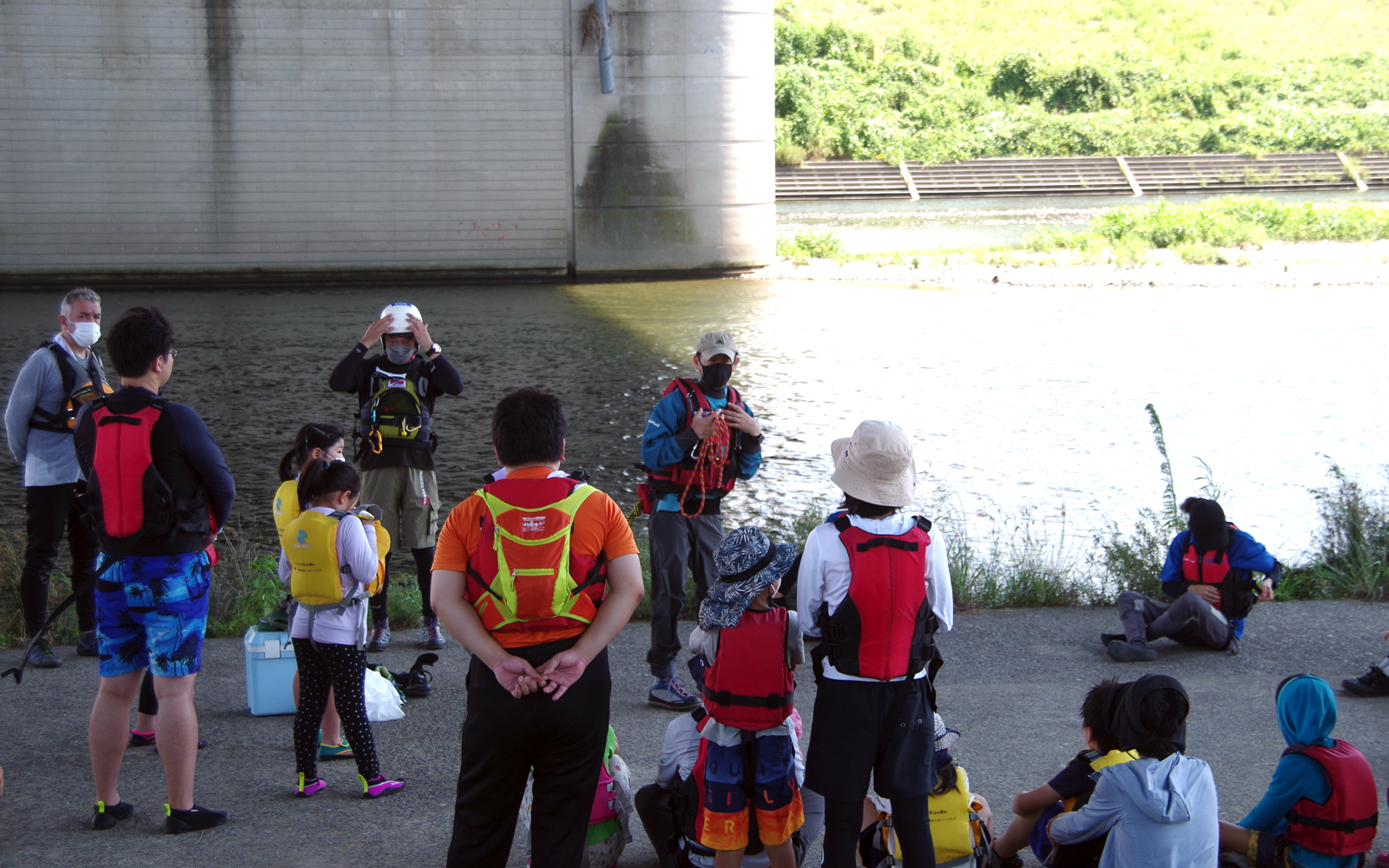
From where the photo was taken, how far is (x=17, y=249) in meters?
25.3

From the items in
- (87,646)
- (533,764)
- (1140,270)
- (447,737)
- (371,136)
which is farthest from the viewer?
(371,136)

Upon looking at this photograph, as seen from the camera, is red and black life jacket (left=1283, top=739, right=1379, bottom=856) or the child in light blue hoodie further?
red and black life jacket (left=1283, top=739, right=1379, bottom=856)

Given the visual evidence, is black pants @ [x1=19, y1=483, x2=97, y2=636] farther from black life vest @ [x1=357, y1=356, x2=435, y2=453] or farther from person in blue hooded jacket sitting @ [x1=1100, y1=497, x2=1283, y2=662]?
person in blue hooded jacket sitting @ [x1=1100, y1=497, x2=1283, y2=662]

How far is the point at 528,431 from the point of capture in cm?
345

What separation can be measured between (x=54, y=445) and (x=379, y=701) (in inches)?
83.9

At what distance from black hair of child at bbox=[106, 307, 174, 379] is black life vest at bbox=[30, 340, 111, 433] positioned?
187cm

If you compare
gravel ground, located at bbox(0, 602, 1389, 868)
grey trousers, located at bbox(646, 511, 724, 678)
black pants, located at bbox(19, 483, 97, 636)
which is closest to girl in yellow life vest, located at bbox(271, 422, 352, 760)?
Result: gravel ground, located at bbox(0, 602, 1389, 868)

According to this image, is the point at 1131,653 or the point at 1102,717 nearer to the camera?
the point at 1102,717

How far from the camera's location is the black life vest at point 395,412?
6414 mm

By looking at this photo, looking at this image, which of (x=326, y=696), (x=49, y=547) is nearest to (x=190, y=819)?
(x=326, y=696)

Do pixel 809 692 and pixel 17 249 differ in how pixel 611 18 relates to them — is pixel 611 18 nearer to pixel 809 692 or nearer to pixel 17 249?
pixel 17 249

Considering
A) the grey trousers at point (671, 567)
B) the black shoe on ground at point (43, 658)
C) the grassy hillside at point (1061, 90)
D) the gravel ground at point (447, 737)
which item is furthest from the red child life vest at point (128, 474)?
the grassy hillside at point (1061, 90)

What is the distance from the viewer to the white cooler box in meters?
5.43

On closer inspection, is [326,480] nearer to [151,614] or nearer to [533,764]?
[151,614]
